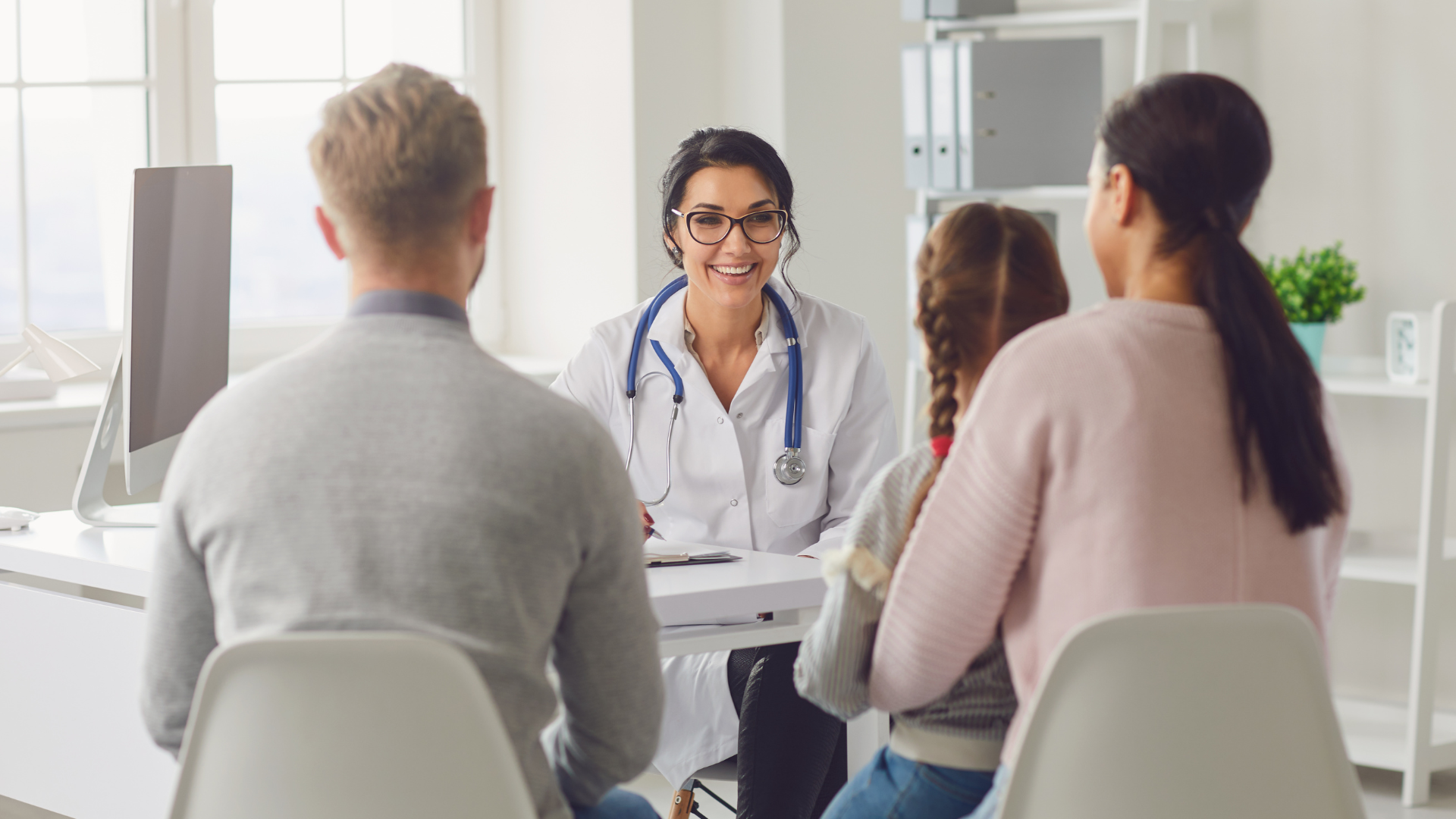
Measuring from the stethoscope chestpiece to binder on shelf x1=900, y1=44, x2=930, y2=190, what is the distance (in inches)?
55.3

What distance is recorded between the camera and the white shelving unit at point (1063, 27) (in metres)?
3.34

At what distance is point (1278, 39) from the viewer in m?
3.47

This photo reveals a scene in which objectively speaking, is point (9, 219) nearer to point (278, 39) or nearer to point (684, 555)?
point (278, 39)

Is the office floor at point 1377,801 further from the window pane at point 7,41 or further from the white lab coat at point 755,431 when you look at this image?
the window pane at point 7,41

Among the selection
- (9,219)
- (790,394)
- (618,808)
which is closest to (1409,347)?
(790,394)

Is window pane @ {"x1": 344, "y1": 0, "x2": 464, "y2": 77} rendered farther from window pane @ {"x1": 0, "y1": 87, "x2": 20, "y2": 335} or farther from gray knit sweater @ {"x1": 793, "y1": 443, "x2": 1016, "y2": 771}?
gray knit sweater @ {"x1": 793, "y1": 443, "x2": 1016, "y2": 771}

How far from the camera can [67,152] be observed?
346cm

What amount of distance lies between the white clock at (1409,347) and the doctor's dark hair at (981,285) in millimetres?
1981

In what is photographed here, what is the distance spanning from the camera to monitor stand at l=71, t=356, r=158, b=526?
2.21m

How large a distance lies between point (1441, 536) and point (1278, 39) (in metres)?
1.22

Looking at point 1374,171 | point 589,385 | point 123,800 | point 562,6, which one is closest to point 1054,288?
point 589,385

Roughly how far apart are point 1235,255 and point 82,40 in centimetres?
301

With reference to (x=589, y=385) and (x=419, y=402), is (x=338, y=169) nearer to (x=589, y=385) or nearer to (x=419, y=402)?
(x=419, y=402)

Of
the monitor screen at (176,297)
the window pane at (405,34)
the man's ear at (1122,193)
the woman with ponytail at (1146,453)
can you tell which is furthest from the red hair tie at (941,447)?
the window pane at (405,34)
